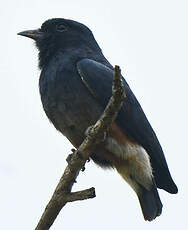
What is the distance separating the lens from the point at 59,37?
7832mm

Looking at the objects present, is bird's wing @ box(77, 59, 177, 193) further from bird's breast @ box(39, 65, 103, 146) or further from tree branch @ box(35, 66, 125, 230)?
tree branch @ box(35, 66, 125, 230)

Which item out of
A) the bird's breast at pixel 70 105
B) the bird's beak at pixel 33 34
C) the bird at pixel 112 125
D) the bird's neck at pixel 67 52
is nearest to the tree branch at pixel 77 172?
the bird at pixel 112 125

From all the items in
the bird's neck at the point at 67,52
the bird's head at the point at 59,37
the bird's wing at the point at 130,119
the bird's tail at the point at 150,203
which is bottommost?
the bird's tail at the point at 150,203

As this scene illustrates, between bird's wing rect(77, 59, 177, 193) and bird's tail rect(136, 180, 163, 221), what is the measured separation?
24cm

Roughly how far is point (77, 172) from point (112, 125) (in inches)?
53.6

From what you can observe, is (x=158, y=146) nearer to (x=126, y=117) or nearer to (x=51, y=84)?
(x=126, y=117)

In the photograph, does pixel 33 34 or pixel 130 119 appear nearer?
pixel 130 119

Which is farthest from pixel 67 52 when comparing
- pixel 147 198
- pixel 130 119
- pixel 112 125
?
pixel 147 198

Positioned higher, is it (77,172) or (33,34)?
(33,34)

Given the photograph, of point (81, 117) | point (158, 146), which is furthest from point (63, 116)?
point (158, 146)

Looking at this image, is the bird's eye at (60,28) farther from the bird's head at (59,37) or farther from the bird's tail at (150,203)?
the bird's tail at (150,203)

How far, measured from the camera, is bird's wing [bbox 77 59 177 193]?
6742 mm

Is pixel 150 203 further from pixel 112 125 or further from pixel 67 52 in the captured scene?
pixel 67 52

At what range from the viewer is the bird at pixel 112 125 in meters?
6.60
